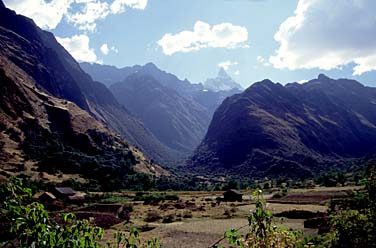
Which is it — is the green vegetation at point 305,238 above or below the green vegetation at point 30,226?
below

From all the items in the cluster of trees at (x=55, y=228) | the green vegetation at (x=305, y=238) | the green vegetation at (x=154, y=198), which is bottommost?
the green vegetation at (x=154, y=198)

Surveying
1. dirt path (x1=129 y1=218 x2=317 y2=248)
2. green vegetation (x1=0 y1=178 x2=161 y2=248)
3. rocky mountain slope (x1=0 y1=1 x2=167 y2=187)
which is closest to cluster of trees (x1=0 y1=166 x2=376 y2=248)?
green vegetation (x1=0 y1=178 x2=161 y2=248)

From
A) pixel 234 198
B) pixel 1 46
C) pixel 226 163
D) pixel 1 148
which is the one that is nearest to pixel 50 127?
pixel 1 148

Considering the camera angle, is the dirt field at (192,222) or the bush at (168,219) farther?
the bush at (168,219)

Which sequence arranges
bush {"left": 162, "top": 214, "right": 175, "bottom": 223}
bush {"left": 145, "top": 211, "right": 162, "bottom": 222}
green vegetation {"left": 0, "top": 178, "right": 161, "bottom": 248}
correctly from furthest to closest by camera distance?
bush {"left": 145, "top": 211, "right": 162, "bottom": 222}, bush {"left": 162, "top": 214, "right": 175, "bottom": 223}, green vegetation {"left": 0, "top": 178, "right": 161, "bottom": 248}

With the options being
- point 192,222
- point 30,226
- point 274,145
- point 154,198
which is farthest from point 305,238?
point 274,145

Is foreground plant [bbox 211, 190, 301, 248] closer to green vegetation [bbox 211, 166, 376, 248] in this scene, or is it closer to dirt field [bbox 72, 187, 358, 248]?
green vegetation [bbox 211, 166, 376, 248]

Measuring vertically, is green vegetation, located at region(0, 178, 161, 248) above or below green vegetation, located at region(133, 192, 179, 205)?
above

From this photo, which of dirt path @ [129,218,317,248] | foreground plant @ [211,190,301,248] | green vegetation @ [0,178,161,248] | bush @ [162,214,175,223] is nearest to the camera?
green vegetation @ [0,178,161,248]

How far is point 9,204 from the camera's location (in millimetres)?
3986

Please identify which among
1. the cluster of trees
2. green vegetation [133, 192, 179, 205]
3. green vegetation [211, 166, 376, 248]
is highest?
the cluster of trees

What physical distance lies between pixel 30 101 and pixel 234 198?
218 ft

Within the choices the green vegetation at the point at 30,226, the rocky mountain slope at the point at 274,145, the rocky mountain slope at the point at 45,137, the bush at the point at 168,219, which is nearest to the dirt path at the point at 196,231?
the bush at the point at 168,219

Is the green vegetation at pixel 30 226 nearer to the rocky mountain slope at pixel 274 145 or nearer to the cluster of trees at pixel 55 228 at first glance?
the cluster of trees at pixel 55 228
